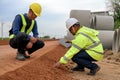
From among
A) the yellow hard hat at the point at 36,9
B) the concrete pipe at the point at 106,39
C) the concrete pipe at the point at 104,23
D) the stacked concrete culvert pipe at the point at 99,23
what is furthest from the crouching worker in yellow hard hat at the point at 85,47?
the concrete pipe at the point at 104,23

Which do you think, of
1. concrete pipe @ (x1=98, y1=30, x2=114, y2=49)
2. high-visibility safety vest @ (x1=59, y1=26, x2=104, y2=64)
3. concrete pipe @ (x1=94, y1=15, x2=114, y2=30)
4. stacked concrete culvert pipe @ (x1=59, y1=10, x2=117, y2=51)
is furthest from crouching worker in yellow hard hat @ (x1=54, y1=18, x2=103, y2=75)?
concrete pipe @ (x1=94, y1=15, x2=114, y2=30)

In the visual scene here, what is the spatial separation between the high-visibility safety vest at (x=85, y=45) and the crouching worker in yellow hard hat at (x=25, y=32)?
3.84ft

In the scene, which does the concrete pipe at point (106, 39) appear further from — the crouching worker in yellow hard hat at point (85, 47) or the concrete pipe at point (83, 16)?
the crouching worker in yellow hard hat at point (85, 47)

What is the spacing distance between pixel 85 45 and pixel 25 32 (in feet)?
5.81

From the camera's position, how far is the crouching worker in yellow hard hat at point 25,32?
7.71m

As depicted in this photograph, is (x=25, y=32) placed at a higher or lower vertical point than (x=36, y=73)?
higher

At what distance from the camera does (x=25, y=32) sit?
8.21 m

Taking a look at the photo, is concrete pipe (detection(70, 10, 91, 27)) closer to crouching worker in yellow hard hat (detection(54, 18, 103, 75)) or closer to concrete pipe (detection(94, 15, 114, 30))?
concrete pipe (detection(94, 15, 114, 30))

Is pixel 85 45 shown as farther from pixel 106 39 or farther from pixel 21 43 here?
pixel 106 39

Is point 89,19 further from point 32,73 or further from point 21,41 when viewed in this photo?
point 32,73

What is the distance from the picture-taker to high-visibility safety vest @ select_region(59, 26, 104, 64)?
22.5 ft

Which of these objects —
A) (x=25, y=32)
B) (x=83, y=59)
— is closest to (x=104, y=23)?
(x=25, y=32)

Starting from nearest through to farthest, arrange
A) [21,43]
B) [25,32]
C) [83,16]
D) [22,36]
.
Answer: [22,36] < [21,43] < [25,32] < [83,16]

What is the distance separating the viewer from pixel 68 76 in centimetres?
680
